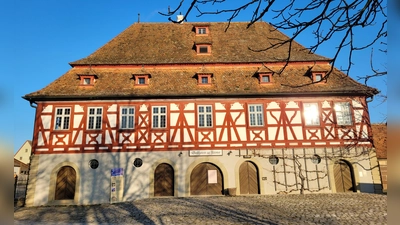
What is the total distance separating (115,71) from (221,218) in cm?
1222

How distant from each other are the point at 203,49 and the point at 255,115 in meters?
6.19

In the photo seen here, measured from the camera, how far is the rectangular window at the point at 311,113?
659 inches

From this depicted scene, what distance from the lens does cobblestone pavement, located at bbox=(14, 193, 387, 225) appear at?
385 inches

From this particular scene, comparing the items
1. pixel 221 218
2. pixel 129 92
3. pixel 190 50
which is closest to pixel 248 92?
pixel 190 50

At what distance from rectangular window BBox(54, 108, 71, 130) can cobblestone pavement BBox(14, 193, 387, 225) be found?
4.45 m

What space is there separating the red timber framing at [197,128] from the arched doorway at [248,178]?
1148 millimetres

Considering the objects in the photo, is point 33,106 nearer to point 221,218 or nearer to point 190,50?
point 190,50

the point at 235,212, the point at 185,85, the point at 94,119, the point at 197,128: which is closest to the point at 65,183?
the point at 94,119

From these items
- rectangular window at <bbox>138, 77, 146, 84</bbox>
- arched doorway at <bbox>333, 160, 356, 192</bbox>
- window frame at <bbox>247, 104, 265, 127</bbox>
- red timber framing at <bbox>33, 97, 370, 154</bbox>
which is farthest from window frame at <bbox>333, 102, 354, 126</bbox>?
rectangular window at <bbox>138, 77, 146, 84</bbox>

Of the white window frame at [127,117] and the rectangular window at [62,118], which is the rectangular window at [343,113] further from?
the rectangular window at [62,118]

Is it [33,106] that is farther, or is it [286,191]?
[33,106]

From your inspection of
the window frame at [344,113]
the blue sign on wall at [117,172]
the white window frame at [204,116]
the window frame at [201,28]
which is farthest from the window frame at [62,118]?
the window frame at [344,113]

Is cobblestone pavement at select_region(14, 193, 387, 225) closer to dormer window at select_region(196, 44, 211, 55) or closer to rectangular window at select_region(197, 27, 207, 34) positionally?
dormer window at select_region(196, 44, 211, 55)

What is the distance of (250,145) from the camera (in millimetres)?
16281
